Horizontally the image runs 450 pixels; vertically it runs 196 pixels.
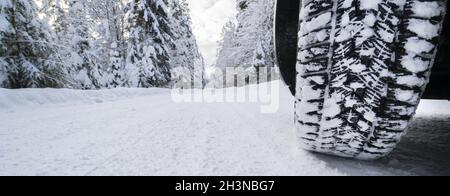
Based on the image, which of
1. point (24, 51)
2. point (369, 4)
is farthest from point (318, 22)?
point (24, 51)

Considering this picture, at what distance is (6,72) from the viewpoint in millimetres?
5156

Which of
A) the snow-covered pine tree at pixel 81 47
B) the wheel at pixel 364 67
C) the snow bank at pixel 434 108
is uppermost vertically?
the snow-covered pine tree at pixel 81 47

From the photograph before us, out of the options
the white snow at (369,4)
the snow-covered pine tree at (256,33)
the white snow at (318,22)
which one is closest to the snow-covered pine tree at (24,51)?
the white snow at (318,22)

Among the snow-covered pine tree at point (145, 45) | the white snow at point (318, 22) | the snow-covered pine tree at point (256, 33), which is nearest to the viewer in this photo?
the white snow at point (318, 22)

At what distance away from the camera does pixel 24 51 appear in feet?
18.4

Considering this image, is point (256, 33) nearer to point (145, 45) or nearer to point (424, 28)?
point (145, 45)

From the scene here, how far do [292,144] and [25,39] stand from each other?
6251mm

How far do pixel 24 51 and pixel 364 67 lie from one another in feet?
21.7

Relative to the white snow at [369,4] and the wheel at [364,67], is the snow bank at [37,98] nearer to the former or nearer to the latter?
the wheel at [364,67]

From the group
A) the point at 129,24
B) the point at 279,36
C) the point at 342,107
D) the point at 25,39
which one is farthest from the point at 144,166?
the point at 129,24

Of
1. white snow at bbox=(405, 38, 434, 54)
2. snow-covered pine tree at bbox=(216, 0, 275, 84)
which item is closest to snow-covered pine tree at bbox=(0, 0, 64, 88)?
white snow at bbox=(405, 38, 434, 54)

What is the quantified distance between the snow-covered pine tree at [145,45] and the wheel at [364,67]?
1460 cm

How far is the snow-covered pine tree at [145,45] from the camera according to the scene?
14938mm
